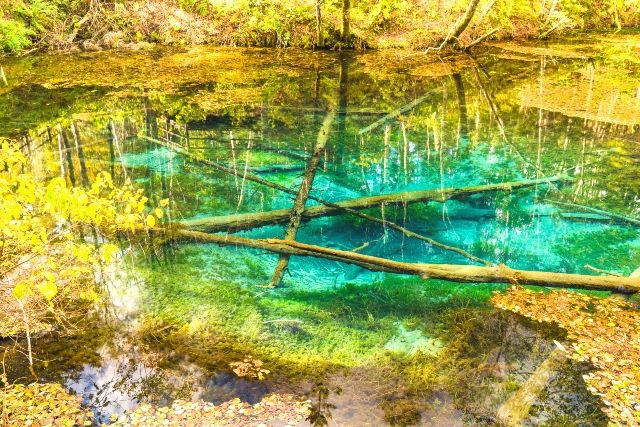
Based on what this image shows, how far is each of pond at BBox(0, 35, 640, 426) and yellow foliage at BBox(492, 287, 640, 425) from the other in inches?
8.7

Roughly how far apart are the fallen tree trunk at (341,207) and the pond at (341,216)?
0.06 m

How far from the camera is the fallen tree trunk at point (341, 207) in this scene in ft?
24.9

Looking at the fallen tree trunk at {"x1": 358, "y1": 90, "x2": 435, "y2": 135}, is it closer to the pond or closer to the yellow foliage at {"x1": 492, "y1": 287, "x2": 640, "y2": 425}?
the pond

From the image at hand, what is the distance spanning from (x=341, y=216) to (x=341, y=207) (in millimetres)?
336

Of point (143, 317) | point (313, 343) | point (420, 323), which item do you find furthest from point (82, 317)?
point (420, 323)

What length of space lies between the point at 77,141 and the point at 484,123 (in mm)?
10005

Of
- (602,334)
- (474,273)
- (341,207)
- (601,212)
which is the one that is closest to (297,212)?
(341,207)

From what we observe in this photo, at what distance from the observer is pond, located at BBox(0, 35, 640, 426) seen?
16.4 feet

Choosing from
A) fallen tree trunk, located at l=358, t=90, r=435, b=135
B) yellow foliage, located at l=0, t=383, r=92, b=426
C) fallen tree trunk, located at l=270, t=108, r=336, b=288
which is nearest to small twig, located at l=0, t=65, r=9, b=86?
fallen tree trunk, located at l=270, t=108, r=336, b=288

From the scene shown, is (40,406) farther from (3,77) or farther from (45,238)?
(3,77)

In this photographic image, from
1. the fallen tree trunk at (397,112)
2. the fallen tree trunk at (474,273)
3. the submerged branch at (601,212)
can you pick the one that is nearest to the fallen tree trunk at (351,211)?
the fallen tree trunk at (474,273)

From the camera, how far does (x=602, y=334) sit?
5.50m

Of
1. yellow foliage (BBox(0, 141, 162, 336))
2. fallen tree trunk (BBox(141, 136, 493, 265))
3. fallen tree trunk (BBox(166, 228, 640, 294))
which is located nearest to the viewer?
yellow foliage (BBox(0, 141, 162, 336))

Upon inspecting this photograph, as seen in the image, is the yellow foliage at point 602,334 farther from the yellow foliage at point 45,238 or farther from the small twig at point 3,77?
the small twig at point 3,77
